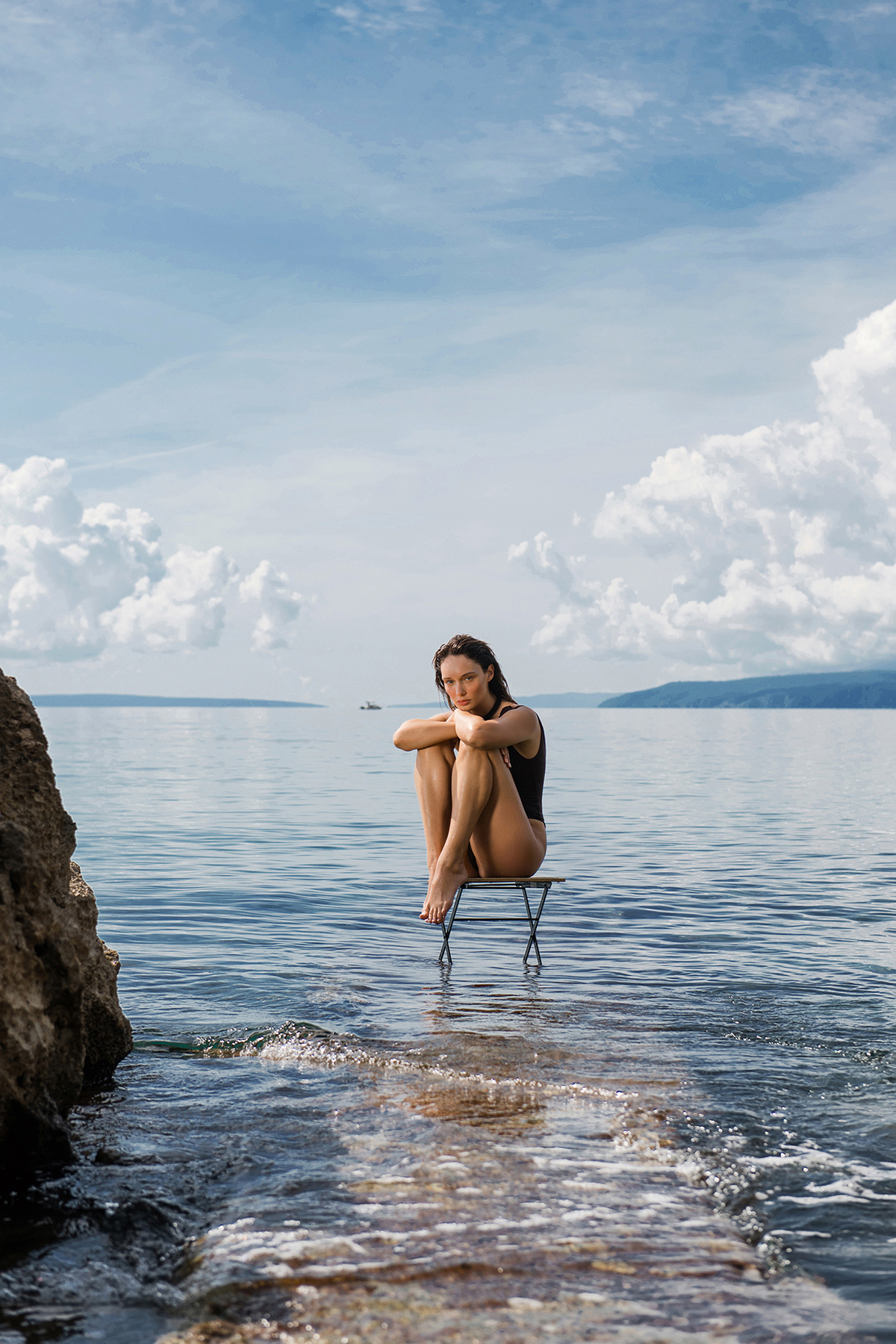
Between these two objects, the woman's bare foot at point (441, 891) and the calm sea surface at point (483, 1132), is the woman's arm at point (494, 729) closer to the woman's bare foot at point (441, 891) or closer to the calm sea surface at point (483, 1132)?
the woman's bare foot at point (441, 891)

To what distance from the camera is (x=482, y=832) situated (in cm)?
718

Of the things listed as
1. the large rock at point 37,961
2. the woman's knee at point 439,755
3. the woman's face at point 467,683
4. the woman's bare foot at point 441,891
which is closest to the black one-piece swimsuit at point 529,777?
the woman's face at point 467,683

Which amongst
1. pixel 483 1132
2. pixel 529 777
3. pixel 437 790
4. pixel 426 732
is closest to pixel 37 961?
pixel 483 1132

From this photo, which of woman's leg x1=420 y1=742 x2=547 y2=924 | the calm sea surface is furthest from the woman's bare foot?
the calm sea surface

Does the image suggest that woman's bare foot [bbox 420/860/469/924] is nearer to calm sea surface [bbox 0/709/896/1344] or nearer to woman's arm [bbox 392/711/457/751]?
calm sea surface [bbox 0/709/896/1344]

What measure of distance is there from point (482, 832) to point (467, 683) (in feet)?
3.26

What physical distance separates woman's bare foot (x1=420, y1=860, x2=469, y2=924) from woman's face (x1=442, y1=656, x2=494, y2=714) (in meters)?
1.01

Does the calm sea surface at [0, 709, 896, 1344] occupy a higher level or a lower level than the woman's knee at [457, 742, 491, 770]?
lower

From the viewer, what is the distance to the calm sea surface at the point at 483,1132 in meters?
2.91

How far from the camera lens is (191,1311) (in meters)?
2.85

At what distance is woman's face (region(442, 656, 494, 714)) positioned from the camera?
700 cm

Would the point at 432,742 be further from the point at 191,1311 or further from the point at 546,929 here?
the point at 191,1311

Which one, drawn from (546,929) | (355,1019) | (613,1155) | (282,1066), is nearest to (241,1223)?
(613,1155)

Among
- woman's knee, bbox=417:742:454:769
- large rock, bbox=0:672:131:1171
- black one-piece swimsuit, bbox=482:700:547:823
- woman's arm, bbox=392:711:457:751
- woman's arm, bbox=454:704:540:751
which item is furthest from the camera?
black one-piece swimsuit, bbox=482:700:547:823
